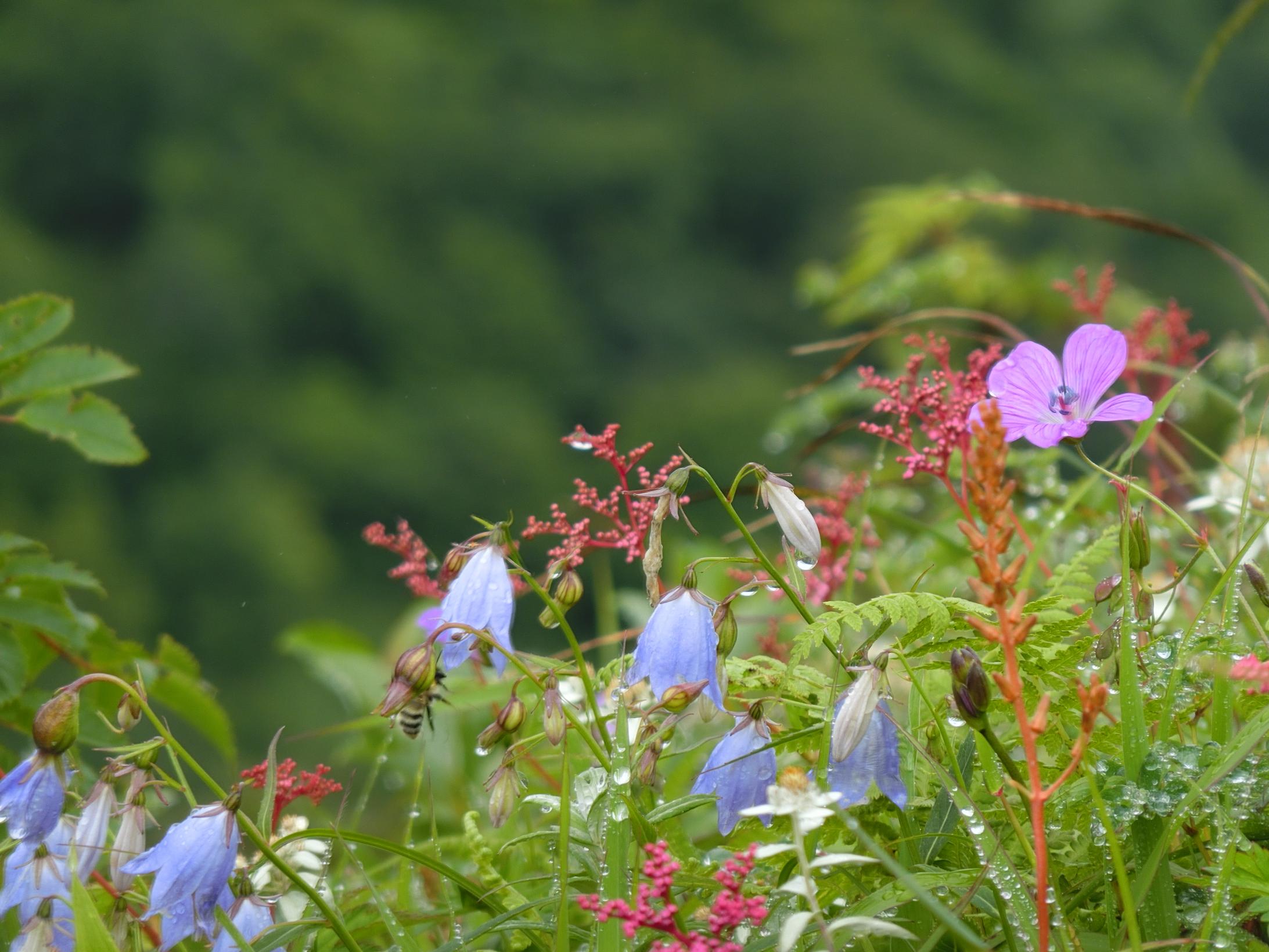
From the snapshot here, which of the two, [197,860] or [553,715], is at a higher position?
[553,715]

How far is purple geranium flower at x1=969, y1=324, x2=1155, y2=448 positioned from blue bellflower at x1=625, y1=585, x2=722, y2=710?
0.23m

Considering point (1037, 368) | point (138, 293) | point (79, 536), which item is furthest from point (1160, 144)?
point (1037, 368)

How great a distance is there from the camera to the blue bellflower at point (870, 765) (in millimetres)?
631

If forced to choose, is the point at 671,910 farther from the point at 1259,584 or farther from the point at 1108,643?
the point at 1259,584

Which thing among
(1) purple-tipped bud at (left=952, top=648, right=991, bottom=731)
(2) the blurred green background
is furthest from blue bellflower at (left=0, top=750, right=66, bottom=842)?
(2) the blurred green background

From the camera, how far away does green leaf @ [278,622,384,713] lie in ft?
6.37

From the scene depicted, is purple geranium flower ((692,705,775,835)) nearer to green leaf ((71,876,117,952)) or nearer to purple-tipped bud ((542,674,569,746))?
purple-tipped bud ((542,674,569,746))

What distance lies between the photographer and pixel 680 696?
0.61 meters

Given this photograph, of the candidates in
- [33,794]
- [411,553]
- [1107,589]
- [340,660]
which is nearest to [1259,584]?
[1107,589]

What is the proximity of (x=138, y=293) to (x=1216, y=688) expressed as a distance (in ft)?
40.3

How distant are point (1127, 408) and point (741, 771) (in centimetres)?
32

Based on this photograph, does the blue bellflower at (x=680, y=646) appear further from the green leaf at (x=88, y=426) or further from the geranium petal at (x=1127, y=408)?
the green leaf at (x=88, y=426)

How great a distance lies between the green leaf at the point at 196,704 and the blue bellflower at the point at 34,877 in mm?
471

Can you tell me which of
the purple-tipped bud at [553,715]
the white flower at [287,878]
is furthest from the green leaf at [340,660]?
the purple-tipped bud at [553,715]
